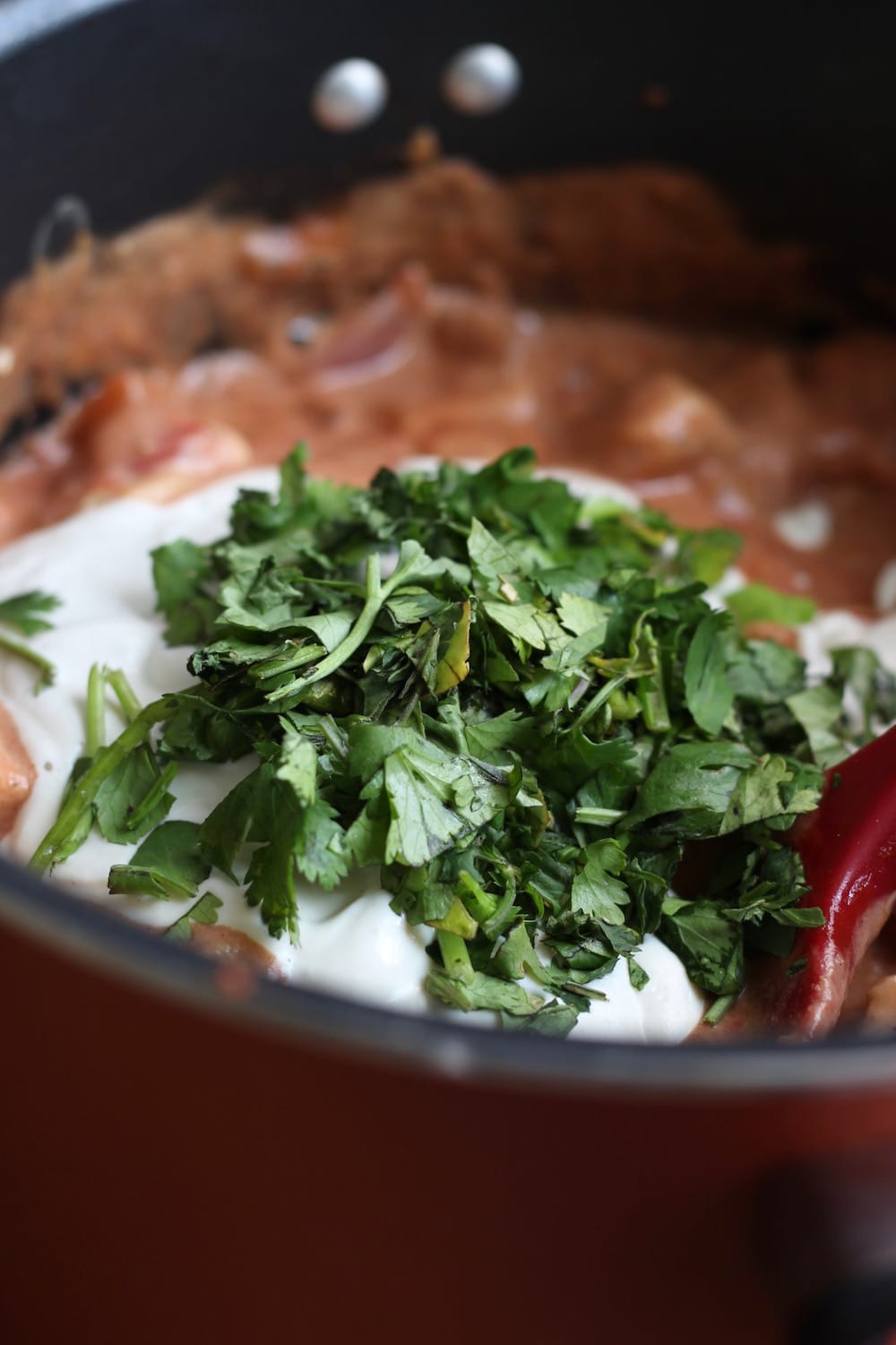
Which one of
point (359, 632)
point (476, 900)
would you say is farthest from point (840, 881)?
point (359, 632)

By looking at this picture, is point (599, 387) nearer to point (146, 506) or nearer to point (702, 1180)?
point (146, 506)

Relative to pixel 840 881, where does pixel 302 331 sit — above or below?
above

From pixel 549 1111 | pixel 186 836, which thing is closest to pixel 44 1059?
pixel 186 836

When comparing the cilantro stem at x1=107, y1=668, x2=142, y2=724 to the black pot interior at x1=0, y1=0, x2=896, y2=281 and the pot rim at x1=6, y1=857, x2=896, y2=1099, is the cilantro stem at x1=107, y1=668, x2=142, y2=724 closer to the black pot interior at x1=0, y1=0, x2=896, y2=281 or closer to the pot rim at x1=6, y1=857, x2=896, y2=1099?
the pot rim at x1=6, y1=857, x2=896, y2=1099

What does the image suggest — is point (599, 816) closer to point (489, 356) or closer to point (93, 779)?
point (93, 779)

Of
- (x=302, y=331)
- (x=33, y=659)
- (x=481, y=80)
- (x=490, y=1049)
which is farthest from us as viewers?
(x=302, y=331)

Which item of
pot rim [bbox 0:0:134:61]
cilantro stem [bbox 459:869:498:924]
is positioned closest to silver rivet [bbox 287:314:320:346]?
pot rim [bbox 0:0:134:61]
